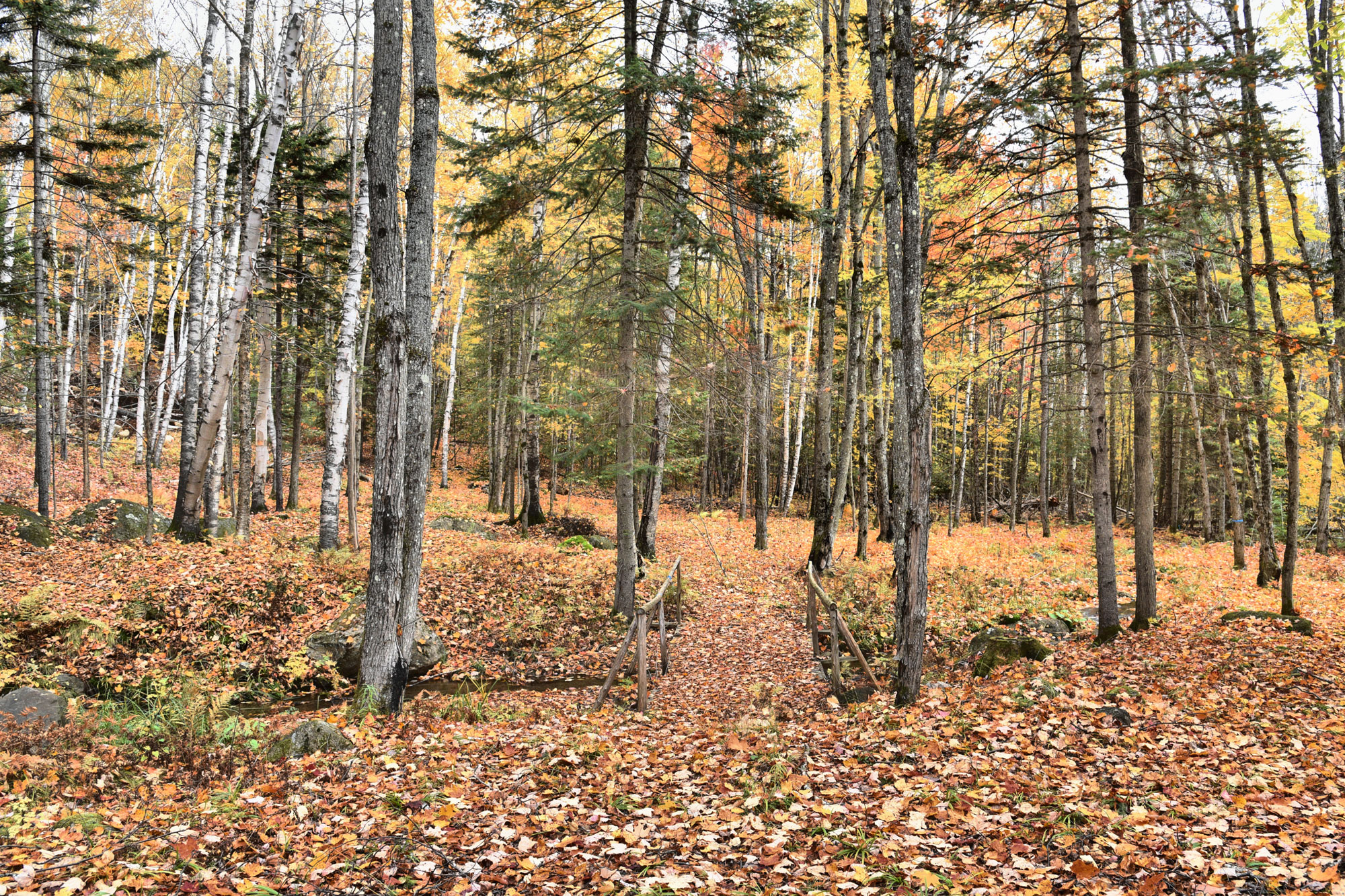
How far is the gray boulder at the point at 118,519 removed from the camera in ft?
41.7

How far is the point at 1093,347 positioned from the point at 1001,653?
13.8ft

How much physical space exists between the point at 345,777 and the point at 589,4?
10733 mm

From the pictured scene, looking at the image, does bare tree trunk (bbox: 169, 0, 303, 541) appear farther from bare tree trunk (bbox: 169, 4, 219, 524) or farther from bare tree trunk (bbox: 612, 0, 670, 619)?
bare tree trunk (bbox: 612, 0, 670, 619)

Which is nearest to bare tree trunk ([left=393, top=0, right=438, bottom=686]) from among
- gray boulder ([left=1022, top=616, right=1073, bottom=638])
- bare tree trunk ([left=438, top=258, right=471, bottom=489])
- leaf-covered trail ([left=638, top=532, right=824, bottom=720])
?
leaf-covered trail ([left=638, top=532, right=824, bottom=720])

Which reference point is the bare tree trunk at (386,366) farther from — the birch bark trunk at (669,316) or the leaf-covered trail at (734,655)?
the birch bark trunk at (669,316)

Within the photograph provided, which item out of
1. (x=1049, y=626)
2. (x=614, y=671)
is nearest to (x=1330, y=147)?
(x=1049, y=626)

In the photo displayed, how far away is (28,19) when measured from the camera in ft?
43.1

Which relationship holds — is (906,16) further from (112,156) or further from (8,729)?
(112,156)

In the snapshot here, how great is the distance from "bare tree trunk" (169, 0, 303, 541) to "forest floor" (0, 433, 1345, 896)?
2.65 m

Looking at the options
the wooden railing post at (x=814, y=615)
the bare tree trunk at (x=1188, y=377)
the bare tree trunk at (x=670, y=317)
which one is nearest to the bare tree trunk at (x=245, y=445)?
the bare tree trunk at (x=670, y=317)

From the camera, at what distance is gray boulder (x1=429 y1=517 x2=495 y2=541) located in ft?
57.7

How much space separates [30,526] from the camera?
11766mm

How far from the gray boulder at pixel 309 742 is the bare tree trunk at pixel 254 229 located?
27.0ft

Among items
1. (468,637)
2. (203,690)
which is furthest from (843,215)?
(203,690)
